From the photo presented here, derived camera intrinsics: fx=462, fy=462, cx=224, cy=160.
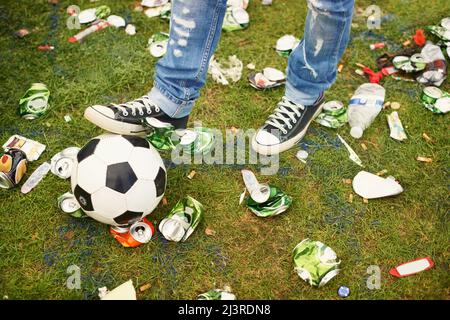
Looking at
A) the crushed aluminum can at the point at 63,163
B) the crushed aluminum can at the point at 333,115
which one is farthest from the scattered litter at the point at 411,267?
the crushed aluminum can at the point at 63,163

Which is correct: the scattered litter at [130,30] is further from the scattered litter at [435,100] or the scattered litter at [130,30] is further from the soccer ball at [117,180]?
the scattered litter at [435,100]

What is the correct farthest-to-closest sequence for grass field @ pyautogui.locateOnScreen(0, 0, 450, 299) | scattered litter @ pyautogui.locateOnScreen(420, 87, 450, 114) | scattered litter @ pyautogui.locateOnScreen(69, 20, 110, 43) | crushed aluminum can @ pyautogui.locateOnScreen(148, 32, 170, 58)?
scattered litter @ pyautogui.locateOnScreen(69, 20, 110, 43)
crushed aluminum can @ pyautogui.locateOnScreen(148, 32, 170, 58)
scattered litter @ pyautogui.locateOnScreen(420, 87, 450, 114)
grass field @ pyautogui.locateOnScreen(0, 0, 450, 299)

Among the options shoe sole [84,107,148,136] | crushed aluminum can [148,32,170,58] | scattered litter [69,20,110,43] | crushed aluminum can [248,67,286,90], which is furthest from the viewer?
scattered litter [69,20,110,43]

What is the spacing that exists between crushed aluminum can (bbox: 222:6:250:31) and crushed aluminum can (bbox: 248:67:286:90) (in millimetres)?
530

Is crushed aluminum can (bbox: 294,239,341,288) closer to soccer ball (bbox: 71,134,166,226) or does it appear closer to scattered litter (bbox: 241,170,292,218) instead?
scattered litter (bbox: 241,170,292,218)

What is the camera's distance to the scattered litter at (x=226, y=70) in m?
3.28

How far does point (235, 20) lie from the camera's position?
11.9ft

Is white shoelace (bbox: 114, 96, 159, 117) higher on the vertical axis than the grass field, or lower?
higher

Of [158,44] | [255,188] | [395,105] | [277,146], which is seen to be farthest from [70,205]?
[395,105]

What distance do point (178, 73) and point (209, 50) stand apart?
0.67 ft

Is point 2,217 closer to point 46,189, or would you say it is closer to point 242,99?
point 46,189

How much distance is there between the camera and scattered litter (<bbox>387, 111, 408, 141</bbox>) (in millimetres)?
2996

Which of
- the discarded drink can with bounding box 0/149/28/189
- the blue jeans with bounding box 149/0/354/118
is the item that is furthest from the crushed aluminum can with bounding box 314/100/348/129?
the discarded drink can with bounding box 0/149/28/189

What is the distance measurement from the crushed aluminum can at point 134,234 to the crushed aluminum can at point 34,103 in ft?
3.52
